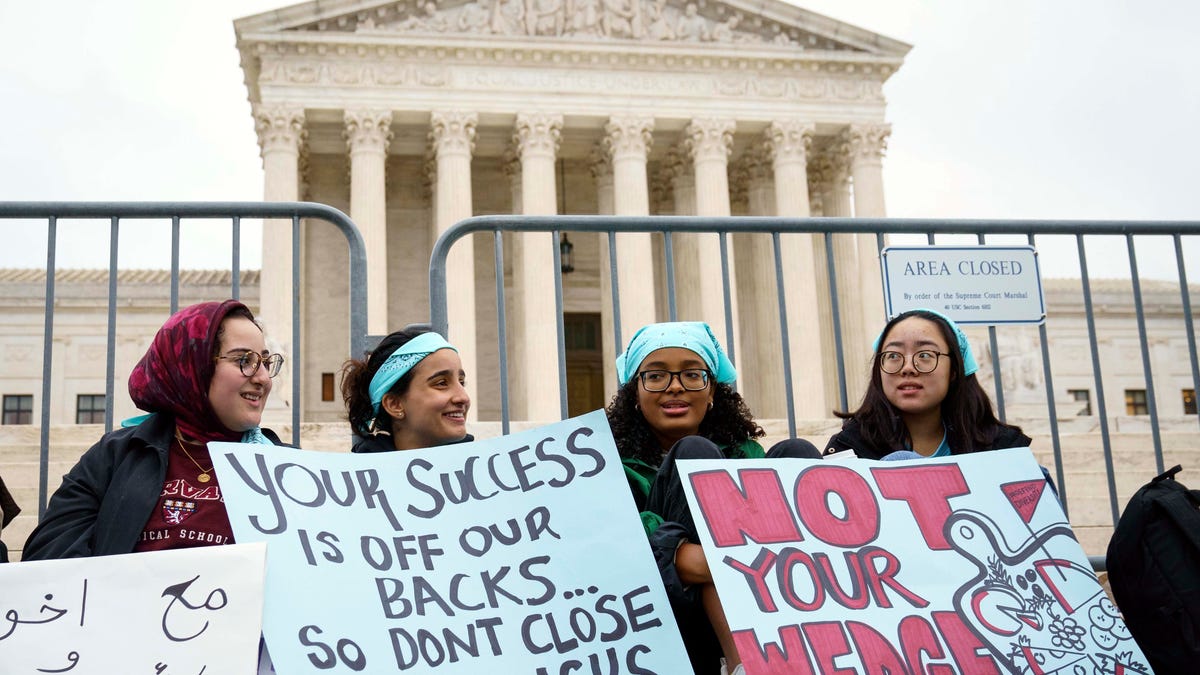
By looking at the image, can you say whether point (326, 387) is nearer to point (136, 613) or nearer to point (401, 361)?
point (401, 361)

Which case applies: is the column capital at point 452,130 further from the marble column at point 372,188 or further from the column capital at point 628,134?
the column capital at point 628,134

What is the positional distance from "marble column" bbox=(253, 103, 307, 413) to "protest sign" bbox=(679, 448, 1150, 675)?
910 inches

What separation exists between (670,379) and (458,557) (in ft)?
4.03

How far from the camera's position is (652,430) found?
422 centimetres

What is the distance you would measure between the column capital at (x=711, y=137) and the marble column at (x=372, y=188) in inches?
321

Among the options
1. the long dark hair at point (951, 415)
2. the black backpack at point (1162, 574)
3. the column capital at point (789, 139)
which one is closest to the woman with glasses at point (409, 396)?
the long dark hair at point (951, 415)

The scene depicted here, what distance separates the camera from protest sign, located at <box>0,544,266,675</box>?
2807 mm

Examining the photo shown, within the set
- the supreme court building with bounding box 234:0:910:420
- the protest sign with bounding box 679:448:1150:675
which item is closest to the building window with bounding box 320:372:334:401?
the supreme court building with bounding box 234:0:910:420

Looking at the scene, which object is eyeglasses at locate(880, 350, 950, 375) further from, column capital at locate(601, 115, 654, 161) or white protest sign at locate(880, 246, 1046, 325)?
column capital at locate(601, 115, 654, 161)

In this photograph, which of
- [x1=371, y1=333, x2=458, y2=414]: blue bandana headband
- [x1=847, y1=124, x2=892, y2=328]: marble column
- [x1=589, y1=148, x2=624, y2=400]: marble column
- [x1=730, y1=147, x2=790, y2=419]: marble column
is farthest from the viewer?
[x1=730, y1=147, x2=790, y2=419]: marble column

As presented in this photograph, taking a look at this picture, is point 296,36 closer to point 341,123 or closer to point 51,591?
point 341,123

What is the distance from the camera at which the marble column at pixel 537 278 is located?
2683 cm

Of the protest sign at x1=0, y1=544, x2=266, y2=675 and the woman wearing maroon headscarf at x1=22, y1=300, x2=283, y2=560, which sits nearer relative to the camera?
the protest sign at x1=0, y1=544, x2=266, y2=675

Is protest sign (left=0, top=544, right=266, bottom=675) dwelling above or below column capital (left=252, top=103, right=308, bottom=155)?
below
